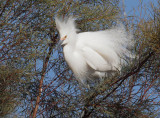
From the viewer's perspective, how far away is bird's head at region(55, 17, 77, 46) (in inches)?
65.4

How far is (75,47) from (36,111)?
0.44 meters

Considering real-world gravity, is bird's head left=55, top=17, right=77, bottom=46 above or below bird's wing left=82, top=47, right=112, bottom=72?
above

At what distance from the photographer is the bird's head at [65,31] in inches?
65.4

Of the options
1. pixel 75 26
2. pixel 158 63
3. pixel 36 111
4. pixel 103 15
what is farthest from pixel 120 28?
pixel 36 111

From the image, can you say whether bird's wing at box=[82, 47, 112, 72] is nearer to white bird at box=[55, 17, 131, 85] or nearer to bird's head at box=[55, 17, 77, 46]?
white bird at box=[55, 17, 131, 85]

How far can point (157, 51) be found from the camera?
1.07 metres

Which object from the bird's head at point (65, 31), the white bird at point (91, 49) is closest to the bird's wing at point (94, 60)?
the white bird at point (91, 49)

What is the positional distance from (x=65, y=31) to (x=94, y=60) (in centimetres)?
24

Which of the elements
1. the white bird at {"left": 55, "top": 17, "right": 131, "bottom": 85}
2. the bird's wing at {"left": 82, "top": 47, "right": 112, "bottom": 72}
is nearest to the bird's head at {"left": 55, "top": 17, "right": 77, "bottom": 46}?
the white bird at {"left": 55, "top": 17, "right": 131, "bottom": 85}

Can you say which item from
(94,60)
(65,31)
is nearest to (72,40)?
(65,31)

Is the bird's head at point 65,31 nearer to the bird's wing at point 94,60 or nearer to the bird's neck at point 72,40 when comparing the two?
the bird's neck at point 72,40

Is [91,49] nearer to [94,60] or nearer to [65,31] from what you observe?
[94,60]

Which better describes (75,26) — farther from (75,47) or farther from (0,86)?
(0,86)

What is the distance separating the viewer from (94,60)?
1695 millimetres
